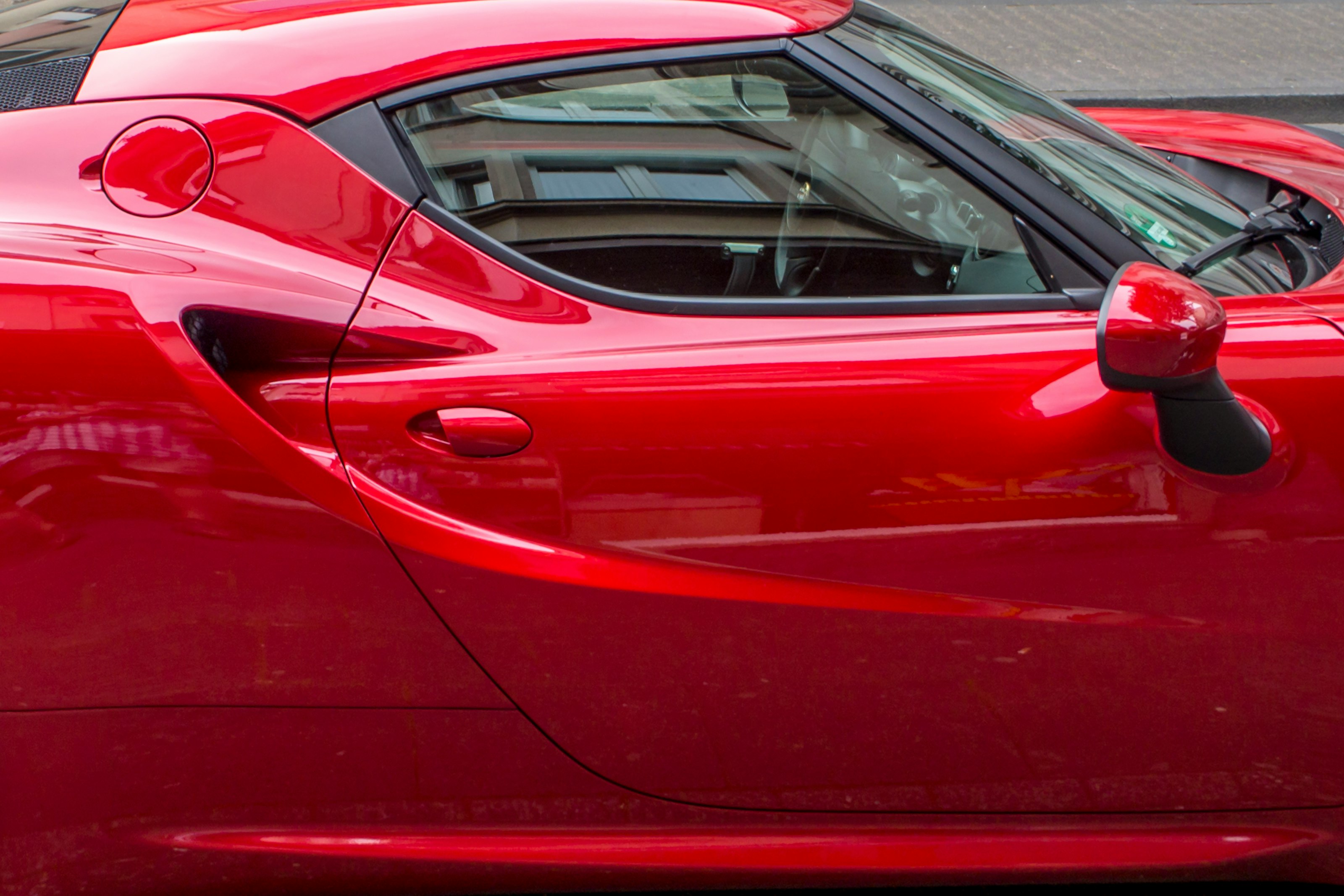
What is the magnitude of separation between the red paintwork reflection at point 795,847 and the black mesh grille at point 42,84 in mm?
950

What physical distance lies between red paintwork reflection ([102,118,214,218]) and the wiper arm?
131 centimetres

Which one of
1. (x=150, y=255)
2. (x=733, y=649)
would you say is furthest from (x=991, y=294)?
(x=150, y=255)

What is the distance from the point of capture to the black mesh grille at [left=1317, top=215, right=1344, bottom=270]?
1847 millimetres

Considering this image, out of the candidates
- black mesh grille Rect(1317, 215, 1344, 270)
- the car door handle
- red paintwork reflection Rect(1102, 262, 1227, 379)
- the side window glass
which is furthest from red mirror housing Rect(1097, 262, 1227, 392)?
the car door handle

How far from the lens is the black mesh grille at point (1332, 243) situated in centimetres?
185

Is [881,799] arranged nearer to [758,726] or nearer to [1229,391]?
[758,726]

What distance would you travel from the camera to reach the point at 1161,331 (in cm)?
135

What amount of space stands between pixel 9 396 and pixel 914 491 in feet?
3.44

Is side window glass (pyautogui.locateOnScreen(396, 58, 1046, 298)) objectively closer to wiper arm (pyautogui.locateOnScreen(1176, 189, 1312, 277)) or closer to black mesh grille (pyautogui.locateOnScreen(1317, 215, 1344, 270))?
wiper arm (pyautogui.locateOnScreen(1176, 189, 1312, 277))

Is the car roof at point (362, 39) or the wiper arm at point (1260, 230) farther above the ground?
the car roof at point (362, 39)

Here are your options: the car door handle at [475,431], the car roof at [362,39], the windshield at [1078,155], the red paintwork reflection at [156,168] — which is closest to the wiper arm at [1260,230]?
the windshield at [1078,155]

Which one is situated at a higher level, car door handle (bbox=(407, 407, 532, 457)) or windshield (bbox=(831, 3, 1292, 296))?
windshield (bbox=(831, 3, 1292, 296))

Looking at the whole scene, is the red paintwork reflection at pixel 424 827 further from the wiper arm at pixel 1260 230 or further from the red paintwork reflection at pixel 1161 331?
the wiper arm at pixel 1260 230

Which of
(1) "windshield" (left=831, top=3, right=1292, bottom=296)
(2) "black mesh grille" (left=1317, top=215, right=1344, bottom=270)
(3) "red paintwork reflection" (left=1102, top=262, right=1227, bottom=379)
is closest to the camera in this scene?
(3) "red paintwork reflection" (left=1102, top=262, right=1227, bottom=379)
